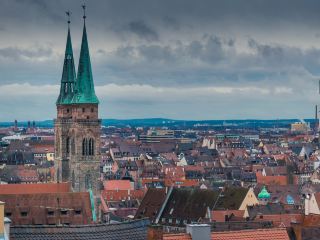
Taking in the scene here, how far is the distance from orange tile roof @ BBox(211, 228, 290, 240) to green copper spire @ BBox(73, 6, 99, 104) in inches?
3330

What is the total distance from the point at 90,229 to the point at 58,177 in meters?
75.7

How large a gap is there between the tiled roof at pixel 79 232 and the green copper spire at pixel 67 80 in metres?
75.9

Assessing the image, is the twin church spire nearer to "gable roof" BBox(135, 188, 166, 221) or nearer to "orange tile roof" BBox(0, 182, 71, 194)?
"orange tile roof" BBox(0, 182, 71, 194)

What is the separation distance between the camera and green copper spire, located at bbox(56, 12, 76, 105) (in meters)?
144

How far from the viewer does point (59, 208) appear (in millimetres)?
102875

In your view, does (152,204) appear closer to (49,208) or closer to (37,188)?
(37,188)

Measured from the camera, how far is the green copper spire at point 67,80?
144 meters

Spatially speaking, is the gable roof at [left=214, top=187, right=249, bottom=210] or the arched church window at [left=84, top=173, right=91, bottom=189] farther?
the arched church window at [left=84, top=173, right=91, bottom=189]

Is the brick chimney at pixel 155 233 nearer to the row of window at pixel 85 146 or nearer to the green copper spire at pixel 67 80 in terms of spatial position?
the row of window at pixel 85 146

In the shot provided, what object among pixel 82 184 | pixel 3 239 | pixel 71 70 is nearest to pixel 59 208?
pixel 82 184

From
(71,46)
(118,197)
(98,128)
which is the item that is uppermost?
(71,46)

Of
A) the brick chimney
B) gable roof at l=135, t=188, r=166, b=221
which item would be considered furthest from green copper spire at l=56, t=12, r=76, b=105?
the brick chimney

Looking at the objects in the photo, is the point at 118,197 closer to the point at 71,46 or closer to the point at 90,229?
the point at 71,46

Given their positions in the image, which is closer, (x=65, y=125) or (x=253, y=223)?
(x=253, y=223)
